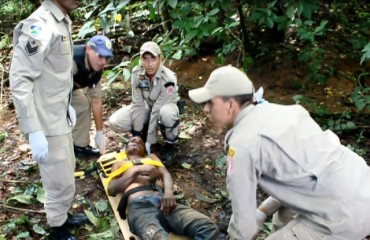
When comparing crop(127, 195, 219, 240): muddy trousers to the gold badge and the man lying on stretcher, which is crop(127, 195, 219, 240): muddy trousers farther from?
the gold badge

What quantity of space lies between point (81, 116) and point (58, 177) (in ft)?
4.60

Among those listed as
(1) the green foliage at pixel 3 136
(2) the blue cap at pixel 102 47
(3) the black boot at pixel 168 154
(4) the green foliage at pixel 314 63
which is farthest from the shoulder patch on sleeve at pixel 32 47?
(4) the green foliage at pixel 314 63

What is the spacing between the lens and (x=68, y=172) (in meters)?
3.35

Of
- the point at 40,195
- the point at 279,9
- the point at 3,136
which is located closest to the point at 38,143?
the point at 40,195

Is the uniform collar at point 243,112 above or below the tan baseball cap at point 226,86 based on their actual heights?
below

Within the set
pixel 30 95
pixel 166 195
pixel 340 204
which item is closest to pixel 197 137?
pixel 166 195

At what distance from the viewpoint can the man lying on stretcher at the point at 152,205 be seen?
3.32 m

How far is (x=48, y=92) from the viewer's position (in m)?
3.12

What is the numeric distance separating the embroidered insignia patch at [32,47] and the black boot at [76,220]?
148 centimetres

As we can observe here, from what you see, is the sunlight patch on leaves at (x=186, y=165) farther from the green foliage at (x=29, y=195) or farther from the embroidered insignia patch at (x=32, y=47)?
the embroidered insignia patch at (x=32, y=47)

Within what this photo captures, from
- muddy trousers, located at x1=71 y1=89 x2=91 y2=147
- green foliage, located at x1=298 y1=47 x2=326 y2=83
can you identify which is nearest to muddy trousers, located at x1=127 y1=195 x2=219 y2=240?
muddy trousers, located at x1=71 y1=89 x2=91 y2=147

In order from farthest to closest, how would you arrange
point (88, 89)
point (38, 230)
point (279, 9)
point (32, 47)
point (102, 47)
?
point (279, 9) → point (88, 89) → point (102, 47) → point (38, 230) → point (32, 47)

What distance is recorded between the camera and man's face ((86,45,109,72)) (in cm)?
382

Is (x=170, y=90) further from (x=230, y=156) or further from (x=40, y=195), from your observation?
(x=230, y=156)
